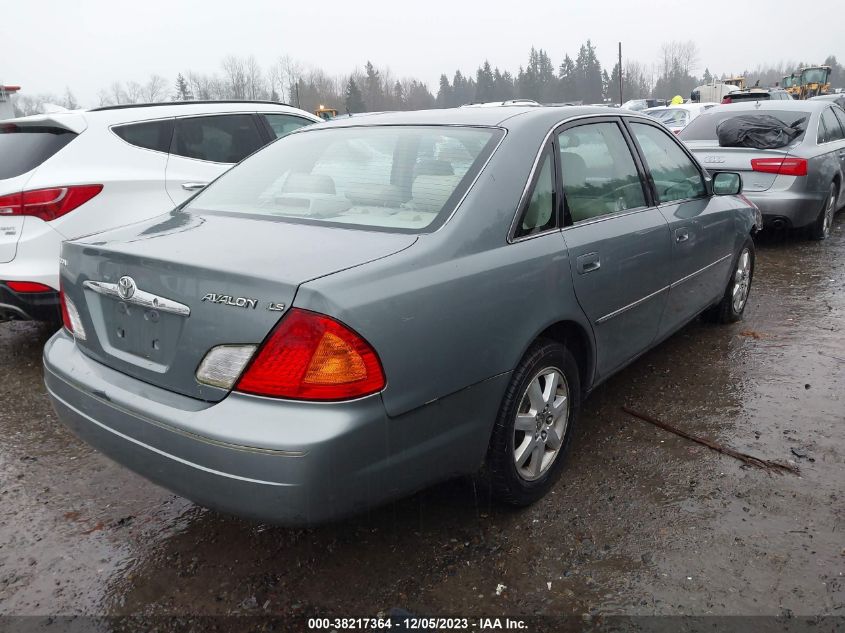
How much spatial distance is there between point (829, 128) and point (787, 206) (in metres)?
1.76

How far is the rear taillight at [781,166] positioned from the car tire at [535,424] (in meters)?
5.29

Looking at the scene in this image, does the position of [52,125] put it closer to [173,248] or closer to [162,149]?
[162,149]

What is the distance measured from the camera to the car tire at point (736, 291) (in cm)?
479

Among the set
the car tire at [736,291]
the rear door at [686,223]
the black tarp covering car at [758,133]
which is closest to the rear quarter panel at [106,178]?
the rear door at [686,223]

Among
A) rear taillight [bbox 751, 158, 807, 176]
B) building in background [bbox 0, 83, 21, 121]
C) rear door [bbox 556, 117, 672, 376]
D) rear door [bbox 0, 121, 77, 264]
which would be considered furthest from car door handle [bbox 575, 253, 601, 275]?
building in background [bbox 0, 83, 21, 121]

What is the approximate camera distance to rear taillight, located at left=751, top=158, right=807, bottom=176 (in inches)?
270

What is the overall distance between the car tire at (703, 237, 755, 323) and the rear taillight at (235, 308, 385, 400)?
364 cm

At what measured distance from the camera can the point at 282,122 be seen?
621 cm

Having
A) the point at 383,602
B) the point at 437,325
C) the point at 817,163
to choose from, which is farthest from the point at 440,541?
the point at 817,163

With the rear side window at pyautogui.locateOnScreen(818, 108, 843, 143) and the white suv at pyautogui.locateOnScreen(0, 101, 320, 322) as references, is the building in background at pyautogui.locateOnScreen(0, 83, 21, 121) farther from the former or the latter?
the rear side window at pyautogui.locateOnScreen(818, 108, 843, 143)

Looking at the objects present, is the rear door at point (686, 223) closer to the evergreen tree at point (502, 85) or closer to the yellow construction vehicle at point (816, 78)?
the yellow construction vehicle at point (816, 78)

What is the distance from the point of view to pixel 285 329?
1905 mm

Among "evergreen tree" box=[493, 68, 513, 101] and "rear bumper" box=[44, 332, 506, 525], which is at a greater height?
"evergreen tree" box=[493, 68, 513, 101]

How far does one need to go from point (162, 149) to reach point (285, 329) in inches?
148
